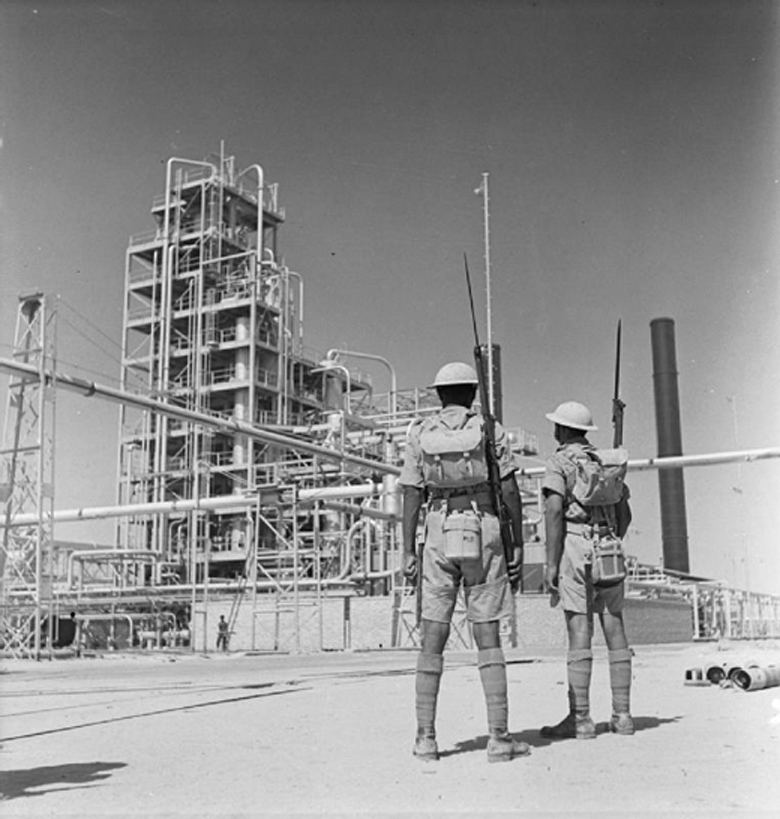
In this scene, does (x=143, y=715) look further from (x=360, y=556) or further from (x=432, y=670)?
(x=360, y=556)

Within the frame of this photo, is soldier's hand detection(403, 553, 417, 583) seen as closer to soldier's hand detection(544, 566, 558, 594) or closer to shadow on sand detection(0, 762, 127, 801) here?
soldier's hand detection(544, 566, 558, 594)

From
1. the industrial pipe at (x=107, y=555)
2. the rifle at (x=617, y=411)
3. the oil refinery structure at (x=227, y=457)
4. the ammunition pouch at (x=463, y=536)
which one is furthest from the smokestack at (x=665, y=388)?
the ammunition pouch at (x=463, y=536)

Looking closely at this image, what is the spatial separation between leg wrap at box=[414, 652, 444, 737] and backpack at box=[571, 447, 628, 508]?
127 cm

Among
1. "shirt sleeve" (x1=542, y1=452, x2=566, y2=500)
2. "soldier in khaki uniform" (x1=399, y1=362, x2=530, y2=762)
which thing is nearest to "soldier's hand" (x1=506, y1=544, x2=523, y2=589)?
"soldier in khaki uniform" (x1=399, y1=362, x2=530, y2=762)

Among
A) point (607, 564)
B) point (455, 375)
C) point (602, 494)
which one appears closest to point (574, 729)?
point (607, 564)

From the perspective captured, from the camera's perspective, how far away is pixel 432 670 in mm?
4652

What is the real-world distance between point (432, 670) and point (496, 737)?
41 centimetres

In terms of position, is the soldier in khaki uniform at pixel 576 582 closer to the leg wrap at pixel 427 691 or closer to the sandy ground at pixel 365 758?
the sandy ground at pixel 365 758

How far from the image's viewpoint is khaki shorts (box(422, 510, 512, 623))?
15.5ft

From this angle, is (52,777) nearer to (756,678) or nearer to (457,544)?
(457,544)

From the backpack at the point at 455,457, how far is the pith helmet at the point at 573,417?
0.95 metres

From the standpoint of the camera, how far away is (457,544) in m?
4.66

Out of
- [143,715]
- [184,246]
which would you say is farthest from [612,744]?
[184,246]

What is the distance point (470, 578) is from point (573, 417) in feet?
4.29
